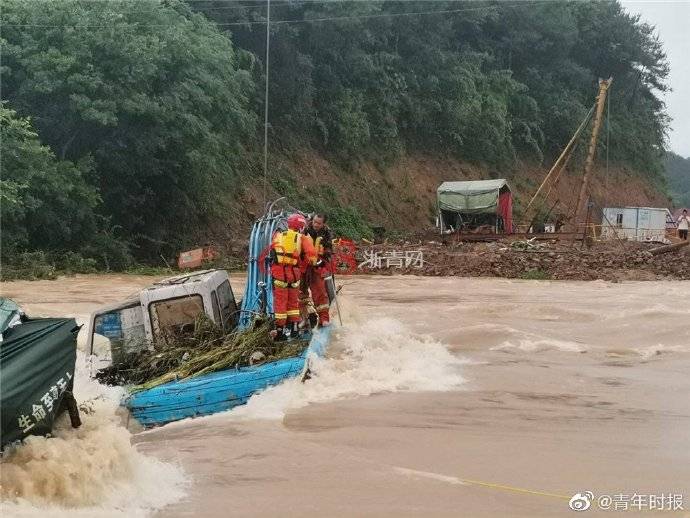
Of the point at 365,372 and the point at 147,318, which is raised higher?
the point at 147,318

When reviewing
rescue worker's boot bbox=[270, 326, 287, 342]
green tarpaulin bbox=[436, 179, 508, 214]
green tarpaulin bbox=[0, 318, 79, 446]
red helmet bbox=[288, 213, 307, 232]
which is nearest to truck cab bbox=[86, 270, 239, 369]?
rescue worker's boot bbox=[270, 326, 287, 342]

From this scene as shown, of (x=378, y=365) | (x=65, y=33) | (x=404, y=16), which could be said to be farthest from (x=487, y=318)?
(x=404, y=16)

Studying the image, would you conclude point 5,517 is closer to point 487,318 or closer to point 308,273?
point 308,273

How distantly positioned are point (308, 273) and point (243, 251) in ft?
53.2

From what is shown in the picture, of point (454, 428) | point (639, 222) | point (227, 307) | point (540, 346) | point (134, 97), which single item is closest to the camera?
point (454, 428)

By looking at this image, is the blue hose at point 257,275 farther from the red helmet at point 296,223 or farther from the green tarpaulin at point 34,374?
the green tarpaulin at point 34,374

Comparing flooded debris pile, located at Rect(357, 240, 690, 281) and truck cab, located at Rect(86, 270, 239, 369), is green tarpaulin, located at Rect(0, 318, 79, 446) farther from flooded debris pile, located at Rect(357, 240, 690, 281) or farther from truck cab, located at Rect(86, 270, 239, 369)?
flooded debris pile, located at Rect(357, 240, 690, 281)

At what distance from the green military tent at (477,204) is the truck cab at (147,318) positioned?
876 inches

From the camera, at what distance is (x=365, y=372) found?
9.58 m

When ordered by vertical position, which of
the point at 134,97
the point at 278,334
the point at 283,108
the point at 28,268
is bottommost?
the point at 28,268

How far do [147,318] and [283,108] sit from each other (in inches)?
1017

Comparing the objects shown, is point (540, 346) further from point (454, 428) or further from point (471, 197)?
point (471, 197)

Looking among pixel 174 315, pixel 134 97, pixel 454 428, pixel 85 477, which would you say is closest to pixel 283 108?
pixel 134 97

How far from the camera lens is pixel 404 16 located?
38750 millimetres
